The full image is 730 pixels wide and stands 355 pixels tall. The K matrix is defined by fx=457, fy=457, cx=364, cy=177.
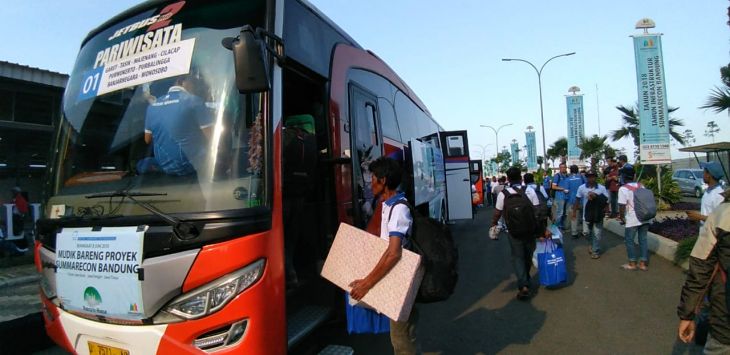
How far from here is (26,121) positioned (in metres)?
10.6

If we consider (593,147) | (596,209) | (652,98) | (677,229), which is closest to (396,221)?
(596,209)

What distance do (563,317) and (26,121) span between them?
465 inches

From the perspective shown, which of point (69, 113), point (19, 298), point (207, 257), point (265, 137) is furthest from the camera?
point (19, 298)

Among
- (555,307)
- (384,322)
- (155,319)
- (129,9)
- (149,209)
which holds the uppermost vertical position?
(129,9)

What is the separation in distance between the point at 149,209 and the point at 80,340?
1.16m

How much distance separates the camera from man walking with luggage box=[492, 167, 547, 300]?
6.01 m

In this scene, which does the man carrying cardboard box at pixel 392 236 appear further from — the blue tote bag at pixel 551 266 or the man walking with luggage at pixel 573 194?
the man walking with luggage at pixel 573 194

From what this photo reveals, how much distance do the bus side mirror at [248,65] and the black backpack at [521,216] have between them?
13.9ft

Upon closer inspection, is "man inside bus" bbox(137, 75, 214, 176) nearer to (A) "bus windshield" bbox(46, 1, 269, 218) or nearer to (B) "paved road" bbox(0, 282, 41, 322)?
(A) "bus windshield" bbox(46, 1, 269, 218)

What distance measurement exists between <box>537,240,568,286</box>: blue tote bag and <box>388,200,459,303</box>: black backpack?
373 centimetres

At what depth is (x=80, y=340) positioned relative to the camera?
3199mm

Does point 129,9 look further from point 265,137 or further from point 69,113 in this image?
point 265,137

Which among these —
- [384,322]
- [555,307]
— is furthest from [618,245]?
[384,322]

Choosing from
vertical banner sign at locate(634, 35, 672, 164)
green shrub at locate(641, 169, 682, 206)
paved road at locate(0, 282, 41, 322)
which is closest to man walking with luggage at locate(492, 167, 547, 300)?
paved road at locate(0, 282, 41, 322)
